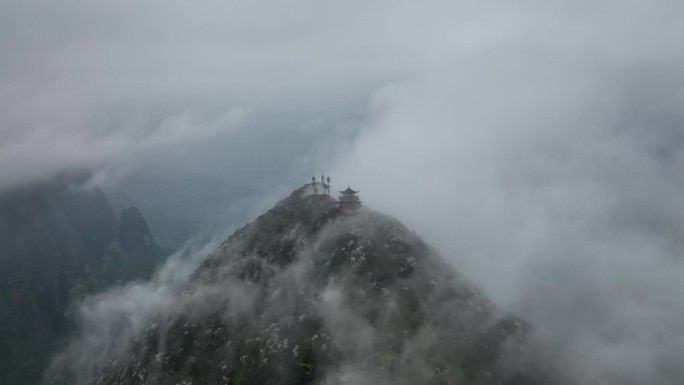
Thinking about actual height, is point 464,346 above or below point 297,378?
above

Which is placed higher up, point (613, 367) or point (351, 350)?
point (351, 350)

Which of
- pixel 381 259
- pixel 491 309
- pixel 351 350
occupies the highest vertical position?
pixel 381 259

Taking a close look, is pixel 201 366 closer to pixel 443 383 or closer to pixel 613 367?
pixel 443 383

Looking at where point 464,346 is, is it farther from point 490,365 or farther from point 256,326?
point 256,326

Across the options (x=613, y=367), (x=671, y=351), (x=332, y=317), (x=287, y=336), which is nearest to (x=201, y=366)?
(x=287, y=336)

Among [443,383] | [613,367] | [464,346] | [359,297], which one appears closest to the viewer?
Answer: [443,383]

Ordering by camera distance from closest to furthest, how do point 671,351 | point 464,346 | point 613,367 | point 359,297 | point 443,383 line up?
point 443,383 → point 464,346 → point 613,367 → point 359,297 → point 671,351

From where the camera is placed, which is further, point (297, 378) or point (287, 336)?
point (287, 336)

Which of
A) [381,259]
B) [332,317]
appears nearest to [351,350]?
[332,317]

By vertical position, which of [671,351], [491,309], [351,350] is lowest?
[671,351]
